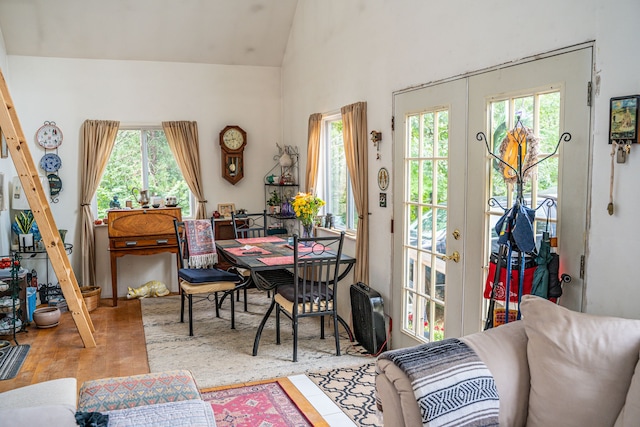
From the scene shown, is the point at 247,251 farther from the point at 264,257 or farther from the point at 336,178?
the point at 336,178

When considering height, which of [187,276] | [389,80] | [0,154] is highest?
[389,80]

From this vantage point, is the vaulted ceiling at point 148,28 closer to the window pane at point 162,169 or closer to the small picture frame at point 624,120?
the window pane at point 162,169

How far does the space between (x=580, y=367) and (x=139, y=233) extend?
512 centimetres

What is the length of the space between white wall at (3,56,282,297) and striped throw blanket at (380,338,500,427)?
16.5 ft

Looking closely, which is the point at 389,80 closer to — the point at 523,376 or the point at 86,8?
the point at 523,376

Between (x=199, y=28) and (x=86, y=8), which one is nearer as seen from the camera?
(x=86, y=8)

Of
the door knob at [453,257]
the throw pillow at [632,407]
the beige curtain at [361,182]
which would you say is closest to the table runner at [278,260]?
the beige curtain at [361,182]

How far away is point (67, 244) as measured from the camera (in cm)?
627

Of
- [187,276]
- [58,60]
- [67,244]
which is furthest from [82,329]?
[58,60]

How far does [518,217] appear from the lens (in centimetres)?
265

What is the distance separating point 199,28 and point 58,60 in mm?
1625

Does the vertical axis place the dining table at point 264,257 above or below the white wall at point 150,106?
below

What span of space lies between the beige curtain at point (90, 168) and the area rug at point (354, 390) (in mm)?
3545

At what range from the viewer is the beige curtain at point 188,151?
21.7ft
